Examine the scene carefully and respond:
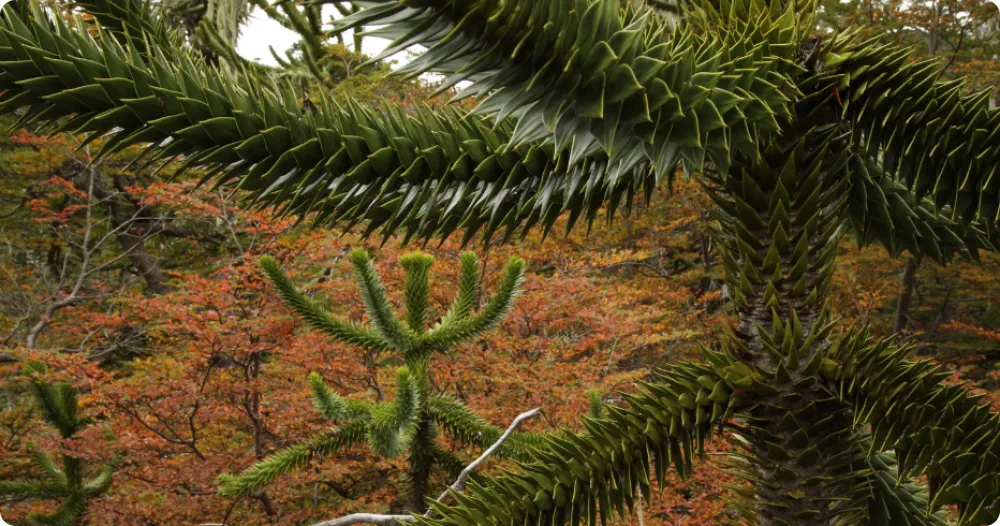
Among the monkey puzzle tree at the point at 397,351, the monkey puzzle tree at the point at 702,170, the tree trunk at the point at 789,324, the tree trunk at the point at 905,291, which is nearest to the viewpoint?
the monkey puzzle tree at the point at 702,170

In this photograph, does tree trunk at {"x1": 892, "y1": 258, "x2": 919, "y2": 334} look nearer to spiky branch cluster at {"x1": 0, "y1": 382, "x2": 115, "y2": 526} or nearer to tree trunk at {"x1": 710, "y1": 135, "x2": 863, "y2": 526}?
tree trunk at {"x1": 710, "y1": 135, "x2": 863, "y2": 526}

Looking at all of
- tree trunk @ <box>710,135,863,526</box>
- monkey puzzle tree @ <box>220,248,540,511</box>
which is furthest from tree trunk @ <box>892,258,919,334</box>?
tree trunk @ <box>710,135,863,526</box>

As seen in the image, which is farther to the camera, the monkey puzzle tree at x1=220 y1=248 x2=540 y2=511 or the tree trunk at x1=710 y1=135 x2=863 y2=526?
the monkey puzzle tree at x1=220 y1=248 x2=540 y2=511

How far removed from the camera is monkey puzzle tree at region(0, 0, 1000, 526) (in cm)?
89

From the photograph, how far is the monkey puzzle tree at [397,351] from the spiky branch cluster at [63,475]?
3909 mm

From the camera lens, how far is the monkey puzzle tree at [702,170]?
0.89 metres

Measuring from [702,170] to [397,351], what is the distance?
3463 mm

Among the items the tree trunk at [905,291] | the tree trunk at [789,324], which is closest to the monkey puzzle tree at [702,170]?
the tree trunk at [789,324]

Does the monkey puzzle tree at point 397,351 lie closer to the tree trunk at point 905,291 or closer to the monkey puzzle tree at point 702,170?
the monkey puzzle tree at point 702,170

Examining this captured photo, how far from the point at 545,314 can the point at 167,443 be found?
4.42 m

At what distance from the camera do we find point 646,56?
86 cm

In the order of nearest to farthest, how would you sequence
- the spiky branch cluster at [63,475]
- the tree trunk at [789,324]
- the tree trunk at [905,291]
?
1. the tree trunk at [789,324]
2. the spiky branch cluster at [63,475]
3. the tree trunk at [905,291]

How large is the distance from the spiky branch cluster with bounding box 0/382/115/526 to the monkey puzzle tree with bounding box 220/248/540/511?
391 cm

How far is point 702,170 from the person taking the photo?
1062mm
